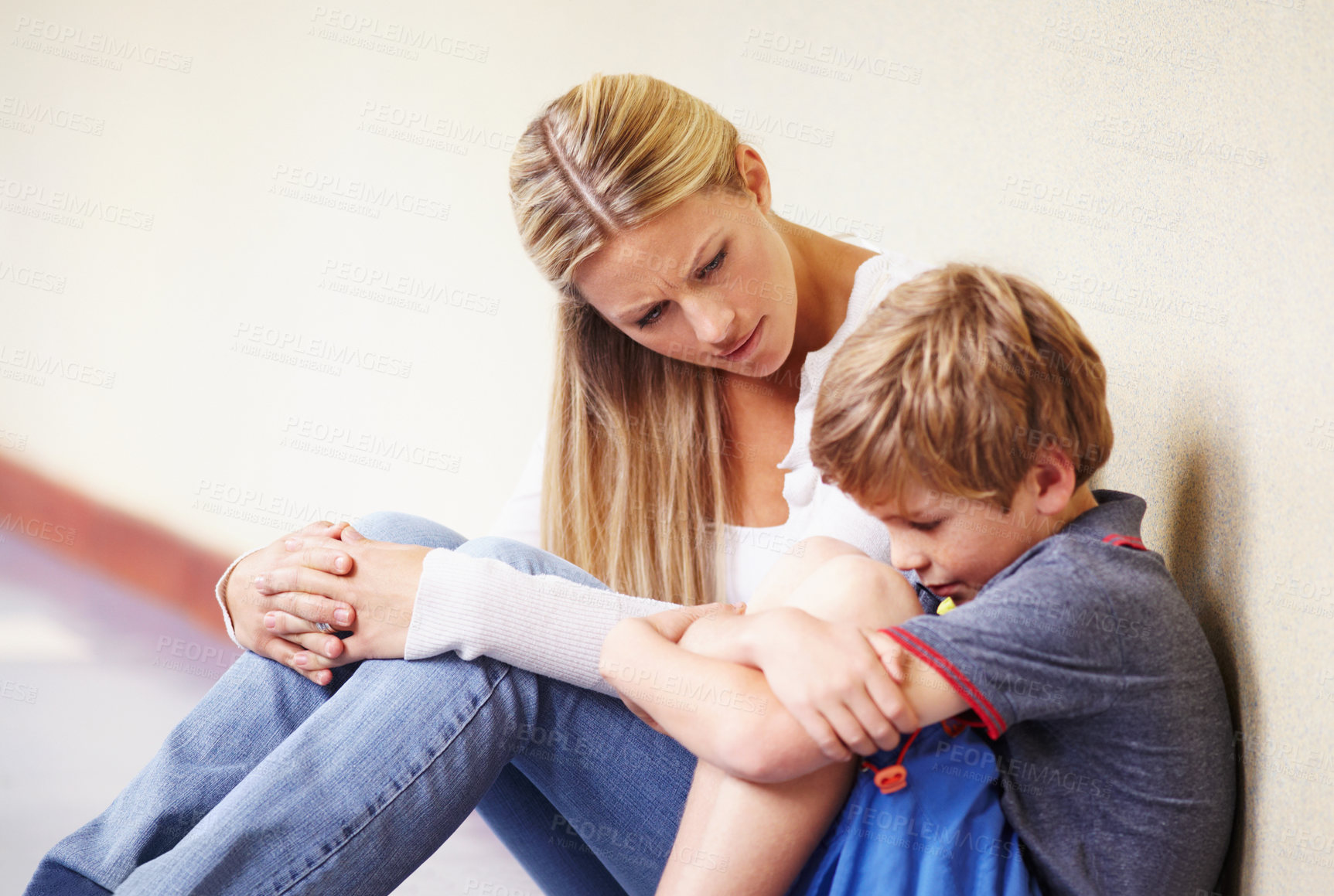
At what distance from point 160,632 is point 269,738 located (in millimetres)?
2084

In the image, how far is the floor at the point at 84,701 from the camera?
1663 millimetres

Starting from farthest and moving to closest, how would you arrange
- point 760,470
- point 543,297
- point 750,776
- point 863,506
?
point 543,297 → point 760,470 → point 863,506 → point 750,776

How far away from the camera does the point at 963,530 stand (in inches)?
33.3

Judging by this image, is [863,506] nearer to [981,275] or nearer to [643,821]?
[981,275]

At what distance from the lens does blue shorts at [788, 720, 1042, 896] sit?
0.77m

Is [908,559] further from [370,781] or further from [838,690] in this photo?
[370,781]

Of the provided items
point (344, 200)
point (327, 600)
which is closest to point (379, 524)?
point (327, 600)

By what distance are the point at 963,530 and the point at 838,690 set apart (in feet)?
0.65

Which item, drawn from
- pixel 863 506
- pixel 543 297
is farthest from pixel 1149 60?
pixel 543 297

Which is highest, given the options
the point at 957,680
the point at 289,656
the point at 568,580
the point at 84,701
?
the point at 957,680

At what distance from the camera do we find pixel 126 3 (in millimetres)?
2709

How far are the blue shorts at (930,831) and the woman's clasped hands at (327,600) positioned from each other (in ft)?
1.35

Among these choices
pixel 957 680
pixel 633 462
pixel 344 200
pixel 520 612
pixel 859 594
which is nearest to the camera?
pixel 957 680

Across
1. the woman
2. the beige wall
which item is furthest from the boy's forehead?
the beige wall
